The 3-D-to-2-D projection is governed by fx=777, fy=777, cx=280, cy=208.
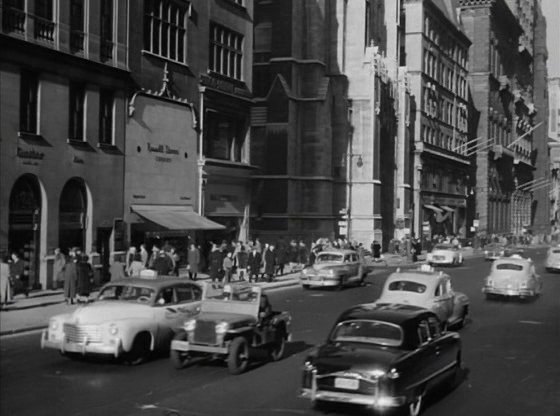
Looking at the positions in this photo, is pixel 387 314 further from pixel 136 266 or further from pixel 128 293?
pixel 136 266

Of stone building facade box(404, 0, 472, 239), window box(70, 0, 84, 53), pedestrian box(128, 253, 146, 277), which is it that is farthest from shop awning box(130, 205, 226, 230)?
stone building facade box(404, 0, 472, 239)

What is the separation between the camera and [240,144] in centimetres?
4184

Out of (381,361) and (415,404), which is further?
(415,404)

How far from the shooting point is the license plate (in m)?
10.6

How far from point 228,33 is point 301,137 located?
43.3ft

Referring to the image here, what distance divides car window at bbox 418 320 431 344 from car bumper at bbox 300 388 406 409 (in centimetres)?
150

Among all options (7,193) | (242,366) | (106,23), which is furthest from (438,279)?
(106,23)

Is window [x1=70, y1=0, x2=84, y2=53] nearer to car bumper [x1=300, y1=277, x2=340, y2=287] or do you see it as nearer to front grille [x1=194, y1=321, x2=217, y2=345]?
car bumper [x1=300, y1=277, x2=340, y2=287]

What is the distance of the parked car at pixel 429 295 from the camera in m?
19.6

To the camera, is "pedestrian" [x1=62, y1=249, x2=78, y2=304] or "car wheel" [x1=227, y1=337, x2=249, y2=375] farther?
"pedestrian" [x1=62, y1=249, x2=78, y2=304]

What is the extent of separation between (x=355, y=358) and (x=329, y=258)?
21.9 meters

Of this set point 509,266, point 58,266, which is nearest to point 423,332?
point 58,266

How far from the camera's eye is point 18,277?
70.4ft

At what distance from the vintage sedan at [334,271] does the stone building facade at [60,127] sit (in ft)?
26.5
